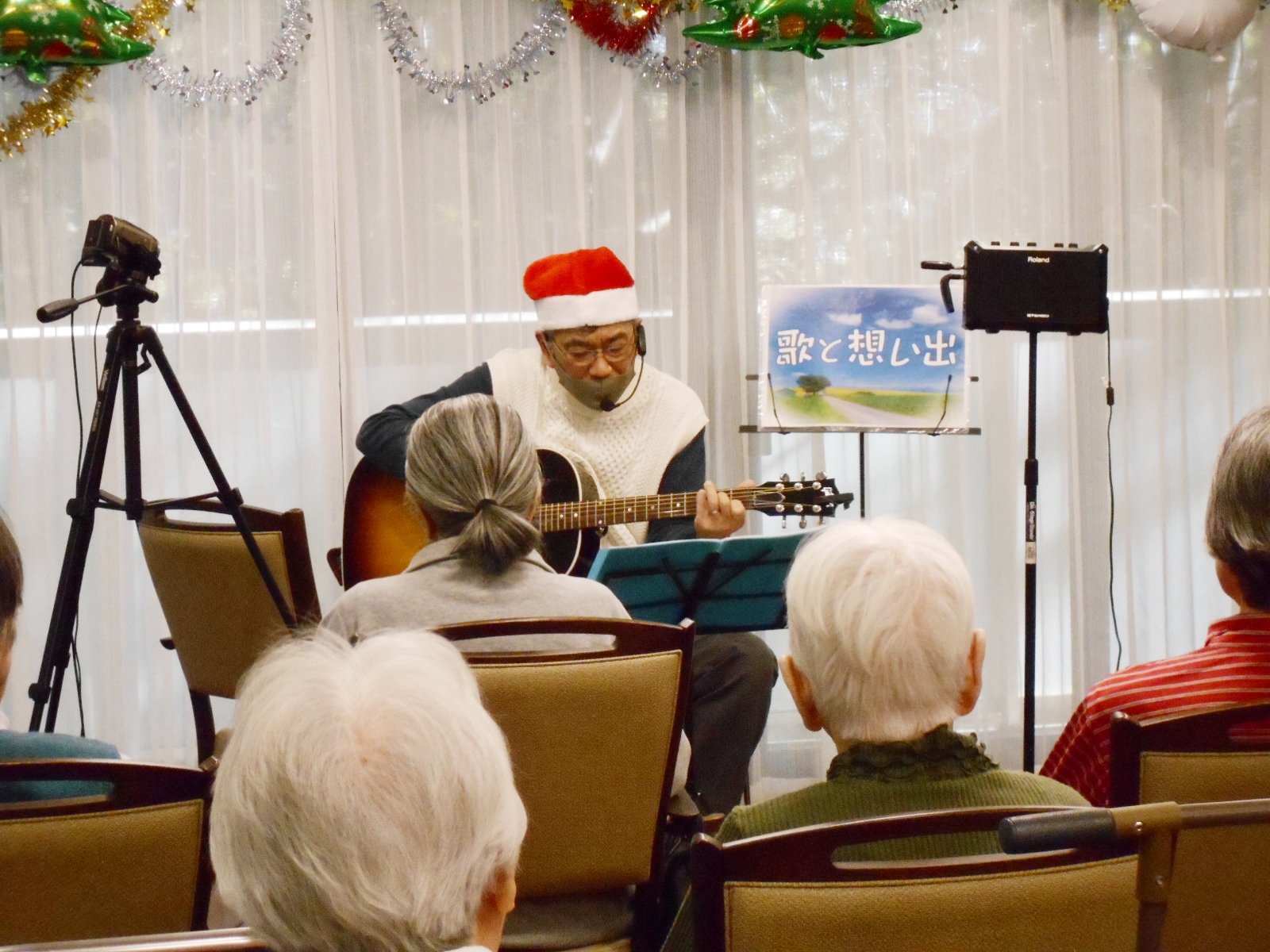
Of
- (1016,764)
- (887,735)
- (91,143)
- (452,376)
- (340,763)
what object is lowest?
(1016,764)

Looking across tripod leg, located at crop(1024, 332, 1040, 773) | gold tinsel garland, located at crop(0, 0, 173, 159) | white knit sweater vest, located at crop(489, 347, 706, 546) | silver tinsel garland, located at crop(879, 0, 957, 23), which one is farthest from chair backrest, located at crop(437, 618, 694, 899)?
silver tinsel garland, located at crop(879, 0, 957, 23)

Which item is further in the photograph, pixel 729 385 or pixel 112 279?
pixel 729 385

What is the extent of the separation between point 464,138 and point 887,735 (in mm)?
2819

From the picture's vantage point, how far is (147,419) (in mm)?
3807

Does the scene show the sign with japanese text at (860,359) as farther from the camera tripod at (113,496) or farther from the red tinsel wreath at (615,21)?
the camera tripod at (113,496)

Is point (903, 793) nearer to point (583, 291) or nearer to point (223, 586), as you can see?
point (223, 586)

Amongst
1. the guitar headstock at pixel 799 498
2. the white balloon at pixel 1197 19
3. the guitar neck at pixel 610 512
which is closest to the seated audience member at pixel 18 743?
the guitar neck at pixel 610 512

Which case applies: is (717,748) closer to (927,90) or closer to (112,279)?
(112,279)

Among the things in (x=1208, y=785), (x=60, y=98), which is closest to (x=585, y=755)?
(x=1208, y=785)

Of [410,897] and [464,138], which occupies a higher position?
[464,138]

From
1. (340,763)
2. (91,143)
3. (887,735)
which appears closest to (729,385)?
(91,143)

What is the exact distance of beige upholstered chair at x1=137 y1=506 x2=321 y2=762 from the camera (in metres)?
2.87

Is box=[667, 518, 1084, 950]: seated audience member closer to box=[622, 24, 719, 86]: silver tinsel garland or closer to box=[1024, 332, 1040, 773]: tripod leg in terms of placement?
box=[1024, 332, 1040, 773]: tripod leg

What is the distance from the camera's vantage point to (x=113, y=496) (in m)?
2.84
